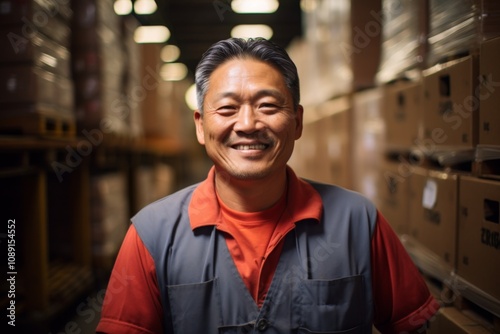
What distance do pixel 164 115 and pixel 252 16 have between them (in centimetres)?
349

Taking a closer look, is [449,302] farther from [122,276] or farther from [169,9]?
[169,9]

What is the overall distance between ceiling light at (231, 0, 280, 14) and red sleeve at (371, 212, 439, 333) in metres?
8.06

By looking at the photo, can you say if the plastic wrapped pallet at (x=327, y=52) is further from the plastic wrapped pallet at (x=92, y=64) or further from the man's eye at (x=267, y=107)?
the man's eye at (x=267, y=107)

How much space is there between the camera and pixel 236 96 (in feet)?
6.14

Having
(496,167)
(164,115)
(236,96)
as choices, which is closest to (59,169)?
(236,96)

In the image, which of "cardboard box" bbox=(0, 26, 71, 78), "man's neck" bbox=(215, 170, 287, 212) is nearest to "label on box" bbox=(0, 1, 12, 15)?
"cardboard box" bbox=(0, 26, 71, 78)

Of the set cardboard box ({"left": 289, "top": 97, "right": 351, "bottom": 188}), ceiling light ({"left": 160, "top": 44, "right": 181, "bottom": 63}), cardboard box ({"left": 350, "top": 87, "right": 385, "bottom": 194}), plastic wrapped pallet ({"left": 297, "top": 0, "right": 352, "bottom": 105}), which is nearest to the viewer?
cardboard box ({"left": 350, "top": 87, "right": 385, "bottom": 194})

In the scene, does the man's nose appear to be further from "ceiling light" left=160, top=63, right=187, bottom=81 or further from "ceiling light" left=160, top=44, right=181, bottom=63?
"ceiling light" left=160, top=63, right=187, bottom=81

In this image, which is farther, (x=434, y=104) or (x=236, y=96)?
(x=434, y=104)

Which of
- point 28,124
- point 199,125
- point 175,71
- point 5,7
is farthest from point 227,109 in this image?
point 175,71

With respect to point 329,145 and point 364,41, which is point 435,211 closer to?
point 364,41

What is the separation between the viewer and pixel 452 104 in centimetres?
260

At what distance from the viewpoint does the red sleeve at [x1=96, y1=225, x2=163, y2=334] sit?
181cm

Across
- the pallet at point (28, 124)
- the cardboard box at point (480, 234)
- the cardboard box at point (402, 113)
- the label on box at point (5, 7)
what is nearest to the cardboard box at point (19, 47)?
the label on box at point (5, 7)
